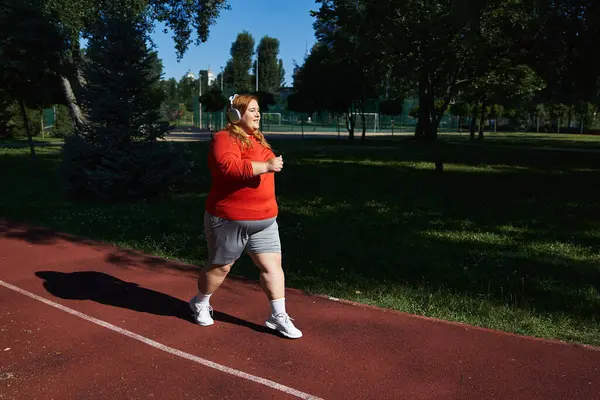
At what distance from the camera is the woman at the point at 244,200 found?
407 cm

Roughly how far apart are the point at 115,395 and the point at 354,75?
2963 cm

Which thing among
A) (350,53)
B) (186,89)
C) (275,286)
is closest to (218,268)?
(275,286)

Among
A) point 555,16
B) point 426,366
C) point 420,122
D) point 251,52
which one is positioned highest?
point 251,52

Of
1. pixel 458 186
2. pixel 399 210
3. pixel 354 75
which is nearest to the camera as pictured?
pixel 399 210

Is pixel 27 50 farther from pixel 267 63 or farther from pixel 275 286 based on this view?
pixel 267 63

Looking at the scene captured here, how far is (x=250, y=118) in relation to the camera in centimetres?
419

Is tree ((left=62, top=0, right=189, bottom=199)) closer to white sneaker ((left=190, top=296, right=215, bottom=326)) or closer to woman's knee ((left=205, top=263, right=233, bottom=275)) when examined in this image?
white sneaker ((left=190, top=296, right=215, bottom=326))

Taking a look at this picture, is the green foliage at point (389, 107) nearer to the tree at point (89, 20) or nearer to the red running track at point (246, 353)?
the tree at point (89, 20)

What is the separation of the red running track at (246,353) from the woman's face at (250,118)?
167 centimetres

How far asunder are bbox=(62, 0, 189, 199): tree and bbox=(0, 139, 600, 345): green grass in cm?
51

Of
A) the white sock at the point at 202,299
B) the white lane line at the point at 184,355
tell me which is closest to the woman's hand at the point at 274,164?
the white sock at the point at 202,299

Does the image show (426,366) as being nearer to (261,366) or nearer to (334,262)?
(261,366)

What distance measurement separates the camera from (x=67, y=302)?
17.3ft

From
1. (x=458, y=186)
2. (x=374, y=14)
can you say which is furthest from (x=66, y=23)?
(x=458, y=186)
